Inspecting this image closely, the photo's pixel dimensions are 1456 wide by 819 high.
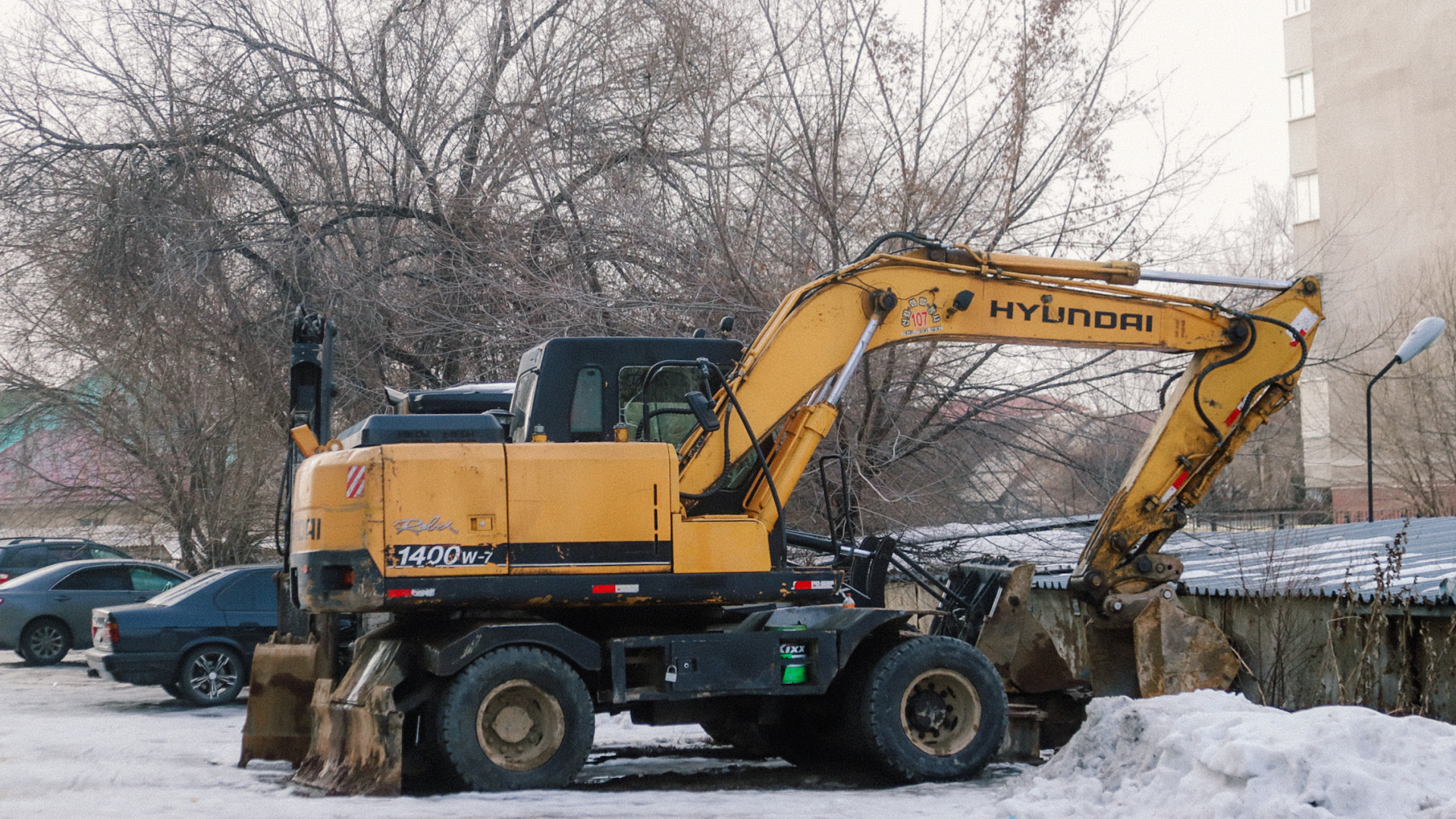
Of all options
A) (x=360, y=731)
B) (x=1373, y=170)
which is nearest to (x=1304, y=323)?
(x=360, y=731)

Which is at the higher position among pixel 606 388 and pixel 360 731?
pixel 606 388

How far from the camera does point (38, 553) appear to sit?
70.3 feet

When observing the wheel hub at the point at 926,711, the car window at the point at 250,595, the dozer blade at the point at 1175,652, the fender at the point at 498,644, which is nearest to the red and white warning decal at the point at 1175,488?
the dozer blade at the point at 1175,652

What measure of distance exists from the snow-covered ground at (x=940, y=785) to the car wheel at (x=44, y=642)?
794 centimetres

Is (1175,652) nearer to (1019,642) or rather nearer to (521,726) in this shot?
(1019,642)

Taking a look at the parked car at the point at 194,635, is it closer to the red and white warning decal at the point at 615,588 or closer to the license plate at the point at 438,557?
the license plate at the point at 438,557

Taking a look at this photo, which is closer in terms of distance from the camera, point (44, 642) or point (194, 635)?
point (194, 635)

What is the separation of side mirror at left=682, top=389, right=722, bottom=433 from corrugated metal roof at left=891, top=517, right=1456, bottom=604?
16.4 ft

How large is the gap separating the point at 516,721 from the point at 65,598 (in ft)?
42.5

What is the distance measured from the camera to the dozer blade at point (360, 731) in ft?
28.2

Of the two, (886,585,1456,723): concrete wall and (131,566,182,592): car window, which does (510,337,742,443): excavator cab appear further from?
(131,566,182,592): car window

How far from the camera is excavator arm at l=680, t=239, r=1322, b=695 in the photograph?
9.56 meters

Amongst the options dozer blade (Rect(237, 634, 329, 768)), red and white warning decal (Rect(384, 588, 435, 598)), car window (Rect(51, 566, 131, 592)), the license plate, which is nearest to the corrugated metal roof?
the license plate

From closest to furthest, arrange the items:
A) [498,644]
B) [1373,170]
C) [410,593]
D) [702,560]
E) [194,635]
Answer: [410,593] < [498,644] < [702,560] < [194,635] < [1373,170]
